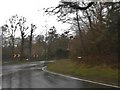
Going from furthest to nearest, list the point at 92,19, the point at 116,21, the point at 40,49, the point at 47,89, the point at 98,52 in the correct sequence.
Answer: the point at 40,49 < the point at 92,19 < the point at 98,52 < the point at 116,21 < the point at 47,89

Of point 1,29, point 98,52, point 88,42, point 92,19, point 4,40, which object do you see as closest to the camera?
point 98,52

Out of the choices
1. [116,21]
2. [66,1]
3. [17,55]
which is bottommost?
[17,55]

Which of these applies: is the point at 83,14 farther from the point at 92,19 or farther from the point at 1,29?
the point at 1,29

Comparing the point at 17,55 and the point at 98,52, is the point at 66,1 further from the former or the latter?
the point at 17,55

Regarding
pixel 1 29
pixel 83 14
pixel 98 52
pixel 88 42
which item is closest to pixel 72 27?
pixel 83 14

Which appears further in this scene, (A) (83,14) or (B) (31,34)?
(B) (31,34)

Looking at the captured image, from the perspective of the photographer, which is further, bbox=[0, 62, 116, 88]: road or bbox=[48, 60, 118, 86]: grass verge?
bbox=[48, 60, 118, 86]: grass verge

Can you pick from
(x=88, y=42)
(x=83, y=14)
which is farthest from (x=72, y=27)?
(x=88, y=42)

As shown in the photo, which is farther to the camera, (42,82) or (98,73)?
(98,73)

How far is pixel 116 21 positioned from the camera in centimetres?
2594

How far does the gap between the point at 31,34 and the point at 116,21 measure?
232 ft

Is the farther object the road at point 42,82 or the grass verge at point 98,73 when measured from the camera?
the grass verge at point 98,73

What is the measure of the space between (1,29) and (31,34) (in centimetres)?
976

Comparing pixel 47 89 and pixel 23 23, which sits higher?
pixel 23 23
